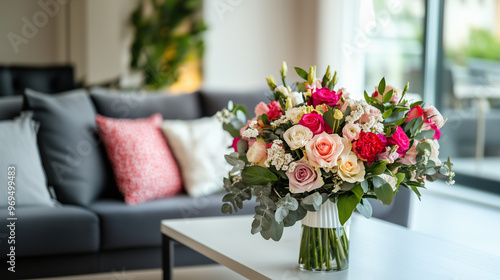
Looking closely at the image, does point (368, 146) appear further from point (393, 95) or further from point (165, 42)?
point (165, 42)

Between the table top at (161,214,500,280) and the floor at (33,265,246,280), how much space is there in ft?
2.01

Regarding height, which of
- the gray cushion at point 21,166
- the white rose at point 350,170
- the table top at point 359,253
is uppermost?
the white rose at point 350,170

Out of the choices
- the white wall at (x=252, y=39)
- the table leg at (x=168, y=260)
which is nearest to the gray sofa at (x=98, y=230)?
the table leg at (x=168, y=260)

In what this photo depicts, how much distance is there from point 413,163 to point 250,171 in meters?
0.41

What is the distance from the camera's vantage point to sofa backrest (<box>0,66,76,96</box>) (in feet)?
11.9

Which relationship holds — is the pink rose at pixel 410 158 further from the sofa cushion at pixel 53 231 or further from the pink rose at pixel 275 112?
the sofa cushion at pixel 53 231

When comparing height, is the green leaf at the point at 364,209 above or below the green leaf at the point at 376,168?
below

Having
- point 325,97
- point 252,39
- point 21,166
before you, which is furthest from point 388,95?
point 252,39

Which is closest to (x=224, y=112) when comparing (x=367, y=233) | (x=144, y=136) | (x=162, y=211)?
(x=367, y=233)

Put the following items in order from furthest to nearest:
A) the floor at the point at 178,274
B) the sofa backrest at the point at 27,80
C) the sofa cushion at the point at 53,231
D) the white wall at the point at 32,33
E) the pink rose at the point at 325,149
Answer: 1. the white wall at the point at 32,33
2. the sofa backrest at the point at 27,80
3. the floor at the point at 178,274
4. the sofa cushion at the point at 53,231
5. the pink rose at the point at 325,149

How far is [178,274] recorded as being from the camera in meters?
2.84

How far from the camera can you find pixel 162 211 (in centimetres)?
259

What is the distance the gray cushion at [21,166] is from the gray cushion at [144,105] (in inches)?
18.0

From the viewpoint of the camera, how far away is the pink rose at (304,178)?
1.46m
